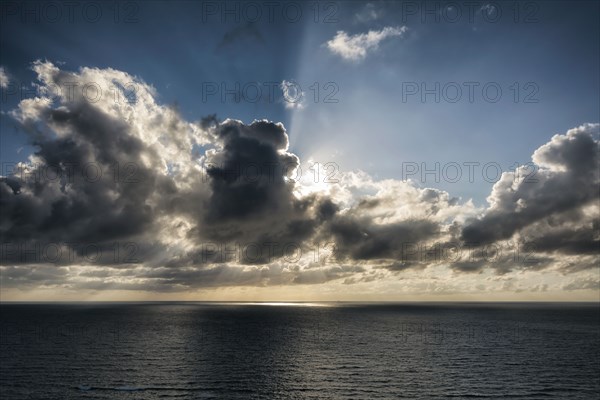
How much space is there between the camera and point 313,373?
84.4 m

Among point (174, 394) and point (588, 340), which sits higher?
point (174, 394)

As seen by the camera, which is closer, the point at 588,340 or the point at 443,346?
the point at 443,346

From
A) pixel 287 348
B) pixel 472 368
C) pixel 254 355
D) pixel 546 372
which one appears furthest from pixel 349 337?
pixel 546 372

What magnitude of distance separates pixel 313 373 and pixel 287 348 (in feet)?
123

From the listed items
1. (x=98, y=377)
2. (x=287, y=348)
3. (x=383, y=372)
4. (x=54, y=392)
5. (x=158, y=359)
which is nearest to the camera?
(x=54, y=392)

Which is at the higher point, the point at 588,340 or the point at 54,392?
the point at 54,392

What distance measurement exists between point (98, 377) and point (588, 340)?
158 metres

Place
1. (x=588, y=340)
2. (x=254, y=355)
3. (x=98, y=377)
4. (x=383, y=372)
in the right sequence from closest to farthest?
(x=98, y=377)
(x=383, y=372)
(x=254, y=355)
(x=588, y=340)

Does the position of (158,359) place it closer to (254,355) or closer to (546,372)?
(254,355)

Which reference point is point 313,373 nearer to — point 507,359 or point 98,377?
point 98,377

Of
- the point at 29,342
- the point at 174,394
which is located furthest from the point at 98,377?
the point at 29,342

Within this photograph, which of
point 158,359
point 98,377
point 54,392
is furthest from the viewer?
point 158,359

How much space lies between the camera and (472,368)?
89.1 metres

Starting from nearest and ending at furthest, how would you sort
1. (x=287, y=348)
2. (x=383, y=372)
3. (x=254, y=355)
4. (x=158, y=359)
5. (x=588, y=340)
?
(x=383, y=372), (x=158, y=359), (x=254, y=355), (x=287, y=348), (x=588, y=340)
